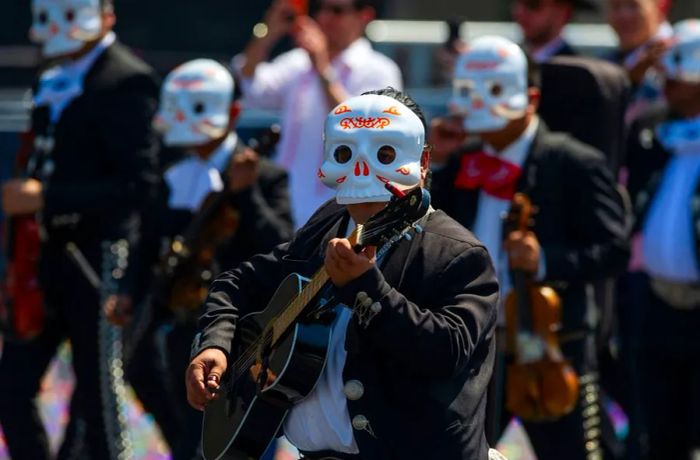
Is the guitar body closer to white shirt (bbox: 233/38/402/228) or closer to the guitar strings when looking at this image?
the guitar strings

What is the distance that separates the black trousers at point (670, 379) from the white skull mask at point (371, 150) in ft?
10.0

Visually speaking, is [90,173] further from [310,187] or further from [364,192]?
[364,192]

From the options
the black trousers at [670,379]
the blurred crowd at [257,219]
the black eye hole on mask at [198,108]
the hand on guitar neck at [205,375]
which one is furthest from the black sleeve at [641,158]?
the hand on guitar neck at [205,375]

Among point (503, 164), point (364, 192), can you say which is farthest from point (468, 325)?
point (503, 164)

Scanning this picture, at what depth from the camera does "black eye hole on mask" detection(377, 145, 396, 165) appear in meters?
4.96

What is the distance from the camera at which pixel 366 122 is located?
16.4 feet

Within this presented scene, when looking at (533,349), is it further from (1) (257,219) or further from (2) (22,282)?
(2) (22,282)

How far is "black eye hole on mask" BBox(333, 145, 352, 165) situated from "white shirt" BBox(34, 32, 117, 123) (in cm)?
281

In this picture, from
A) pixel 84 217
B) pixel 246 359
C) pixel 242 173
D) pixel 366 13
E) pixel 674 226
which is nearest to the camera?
pixel 246 359

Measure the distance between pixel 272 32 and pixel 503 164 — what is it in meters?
2.67

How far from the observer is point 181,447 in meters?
7.33

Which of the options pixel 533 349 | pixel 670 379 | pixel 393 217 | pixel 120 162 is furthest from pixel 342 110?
pixel 670 379

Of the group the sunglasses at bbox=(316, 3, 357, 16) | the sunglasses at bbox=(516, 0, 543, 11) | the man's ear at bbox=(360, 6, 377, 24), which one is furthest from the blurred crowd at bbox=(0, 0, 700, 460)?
the man's ear at bbox=(360, 6, 377, 24)

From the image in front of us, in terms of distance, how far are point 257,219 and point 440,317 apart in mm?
2580
